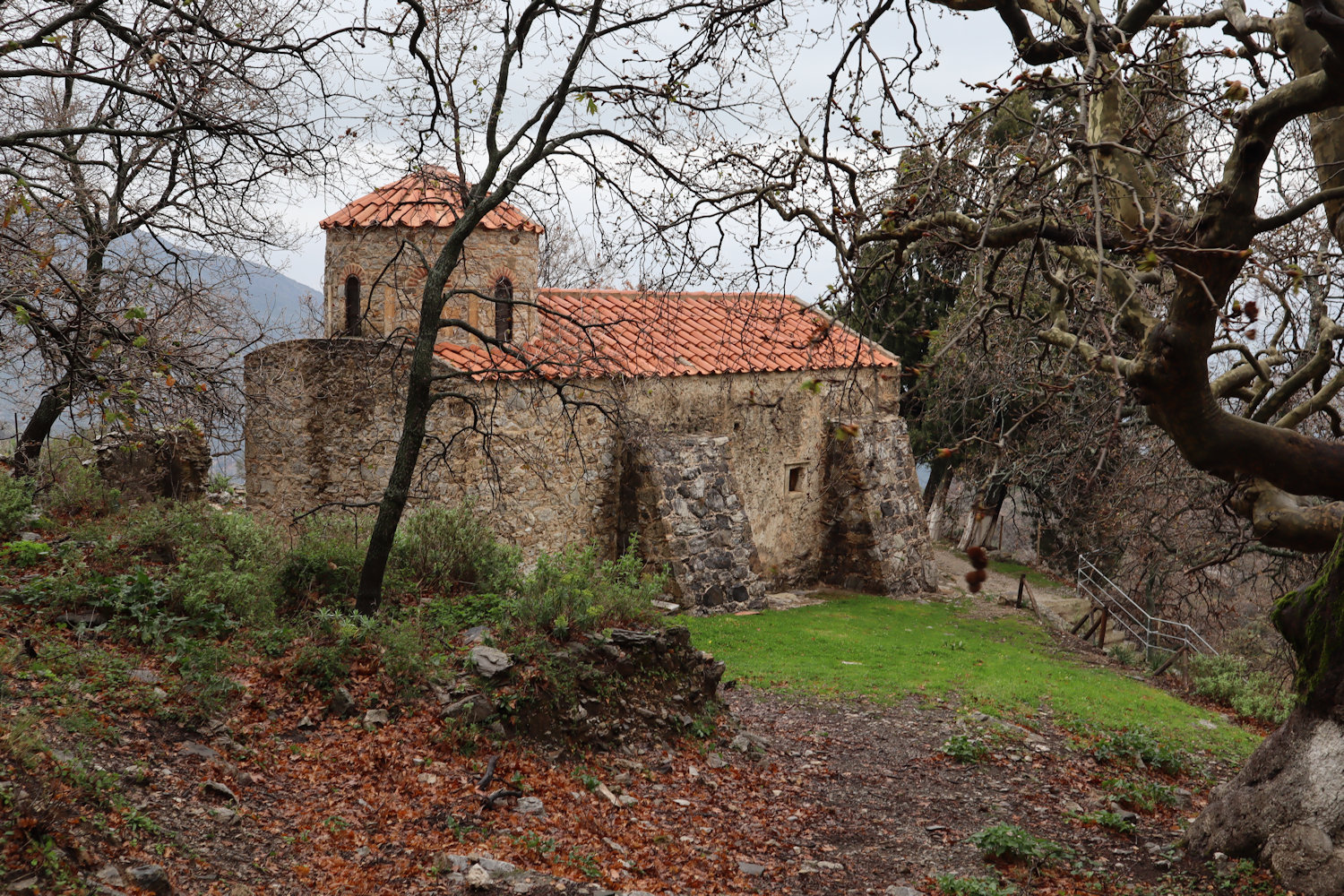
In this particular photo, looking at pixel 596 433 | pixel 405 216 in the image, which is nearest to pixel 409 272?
pixel 405 216

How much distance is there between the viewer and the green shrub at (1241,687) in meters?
11.9

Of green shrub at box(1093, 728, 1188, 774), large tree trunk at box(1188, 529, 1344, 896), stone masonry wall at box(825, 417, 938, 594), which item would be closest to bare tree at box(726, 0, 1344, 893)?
large tree trunk at box(1188, 529, 1344, 896)

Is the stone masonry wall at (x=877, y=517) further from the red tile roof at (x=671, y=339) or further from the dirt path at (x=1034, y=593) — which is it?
the red tile roof at (x=671, y=339)

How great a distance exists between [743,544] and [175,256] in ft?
30.1

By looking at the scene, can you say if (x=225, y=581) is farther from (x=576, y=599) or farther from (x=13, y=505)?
(x=576, y=599)

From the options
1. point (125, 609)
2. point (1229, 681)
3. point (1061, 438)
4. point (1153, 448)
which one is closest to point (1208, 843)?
point (1153, 448)

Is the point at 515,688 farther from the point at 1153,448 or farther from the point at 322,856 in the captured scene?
the point at 1153,448

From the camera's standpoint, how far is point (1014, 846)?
591 cm

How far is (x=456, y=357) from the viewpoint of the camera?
1224 cm

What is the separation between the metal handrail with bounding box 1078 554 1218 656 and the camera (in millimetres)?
14555

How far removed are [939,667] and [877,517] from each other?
5.16 metres

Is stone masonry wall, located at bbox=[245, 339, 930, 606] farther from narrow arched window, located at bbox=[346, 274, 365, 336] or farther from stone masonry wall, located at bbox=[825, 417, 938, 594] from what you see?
narrow arched window, located at bbox=[346, 274, 365, 336]

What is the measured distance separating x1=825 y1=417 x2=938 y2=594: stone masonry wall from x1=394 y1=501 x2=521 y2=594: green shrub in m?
9.89

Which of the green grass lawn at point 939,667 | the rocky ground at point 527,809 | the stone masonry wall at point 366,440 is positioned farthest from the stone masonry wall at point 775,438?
the rocky ground at point 527,809
